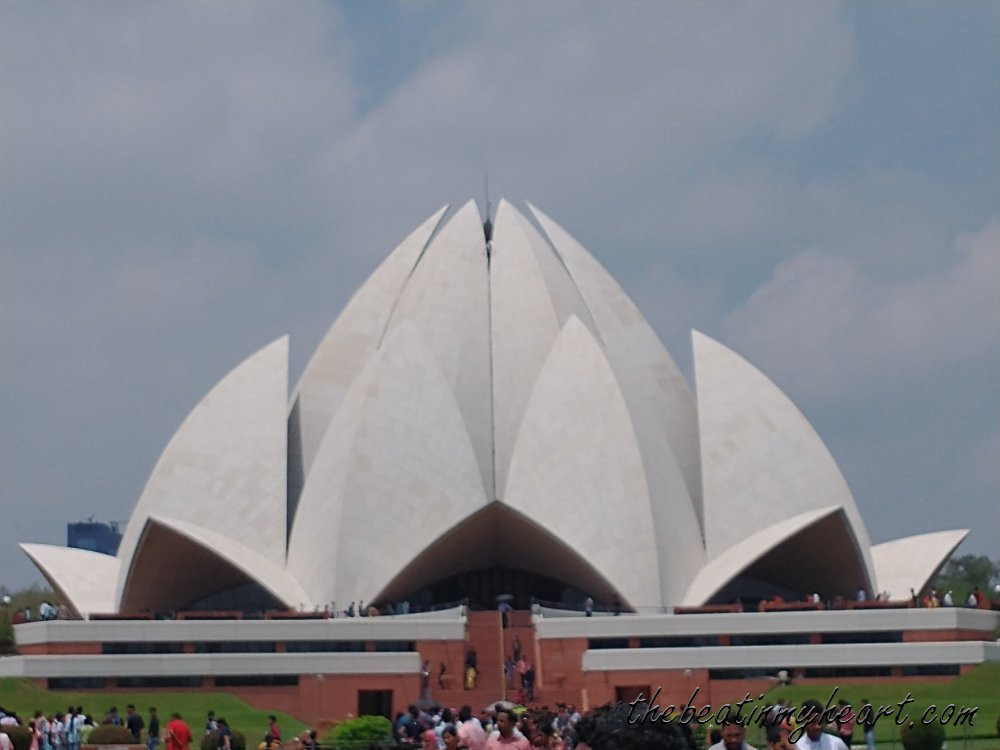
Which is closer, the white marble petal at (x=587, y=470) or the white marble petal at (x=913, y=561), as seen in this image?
the white marble petal at (x=587, y=470)

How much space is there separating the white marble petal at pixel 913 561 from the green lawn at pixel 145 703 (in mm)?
13799

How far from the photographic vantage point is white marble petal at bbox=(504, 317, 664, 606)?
109ft

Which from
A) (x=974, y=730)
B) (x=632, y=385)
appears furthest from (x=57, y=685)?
(x=974, y=730)

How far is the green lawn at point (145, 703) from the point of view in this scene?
2797 cm

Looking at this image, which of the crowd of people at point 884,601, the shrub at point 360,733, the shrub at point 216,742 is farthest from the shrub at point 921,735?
the crowd of people at point 884,601

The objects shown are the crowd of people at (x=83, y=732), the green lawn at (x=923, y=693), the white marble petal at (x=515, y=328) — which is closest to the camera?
the crowd of people at (x=83, y=732)

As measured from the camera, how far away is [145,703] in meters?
29.2

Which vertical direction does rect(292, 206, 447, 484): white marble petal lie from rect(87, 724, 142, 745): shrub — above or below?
above

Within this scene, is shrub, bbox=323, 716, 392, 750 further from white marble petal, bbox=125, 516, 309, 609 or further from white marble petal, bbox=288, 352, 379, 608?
white marble petal, bbox=125, 516, 309, 609

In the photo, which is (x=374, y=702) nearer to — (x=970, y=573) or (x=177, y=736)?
(x=177, y=736)

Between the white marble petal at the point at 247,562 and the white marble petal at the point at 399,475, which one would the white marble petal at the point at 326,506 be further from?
the white marble petal at the point at 247,562

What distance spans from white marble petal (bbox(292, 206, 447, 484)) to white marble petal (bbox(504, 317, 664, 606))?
4.79 meters

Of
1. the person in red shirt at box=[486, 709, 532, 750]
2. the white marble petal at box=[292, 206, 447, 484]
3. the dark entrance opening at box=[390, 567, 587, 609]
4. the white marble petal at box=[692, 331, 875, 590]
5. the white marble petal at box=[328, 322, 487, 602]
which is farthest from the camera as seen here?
the white marble petal at box=[292, 206, 447, 484]

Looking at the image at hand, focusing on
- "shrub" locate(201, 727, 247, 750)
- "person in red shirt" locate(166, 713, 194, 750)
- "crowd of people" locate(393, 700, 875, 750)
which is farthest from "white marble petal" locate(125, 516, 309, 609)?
"person in red shirt" locate(166, 713, 194, 750)
